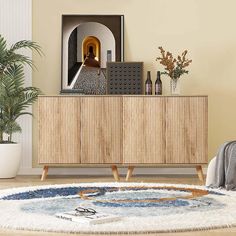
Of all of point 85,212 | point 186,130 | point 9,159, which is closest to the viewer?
point 85,212

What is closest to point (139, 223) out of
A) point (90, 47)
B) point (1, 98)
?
point (1, 98)

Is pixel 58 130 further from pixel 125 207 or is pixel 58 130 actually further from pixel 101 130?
pixel 125 207

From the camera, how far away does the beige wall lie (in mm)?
7188

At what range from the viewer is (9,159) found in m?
6.63

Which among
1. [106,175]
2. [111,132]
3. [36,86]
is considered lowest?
[106,175]

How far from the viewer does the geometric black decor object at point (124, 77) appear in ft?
A: 22.4

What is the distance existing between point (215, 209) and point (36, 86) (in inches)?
148

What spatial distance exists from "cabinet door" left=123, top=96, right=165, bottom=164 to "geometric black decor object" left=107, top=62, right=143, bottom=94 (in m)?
0.35

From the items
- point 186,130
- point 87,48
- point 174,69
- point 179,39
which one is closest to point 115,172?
point 186,130

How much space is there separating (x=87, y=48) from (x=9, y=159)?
1.55 m

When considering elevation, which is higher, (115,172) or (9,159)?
(9,159)

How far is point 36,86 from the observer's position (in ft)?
23.6

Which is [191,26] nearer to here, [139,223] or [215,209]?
[215,209]

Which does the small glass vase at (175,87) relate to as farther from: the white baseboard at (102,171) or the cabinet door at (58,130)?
the cabinet door at (58,130)
